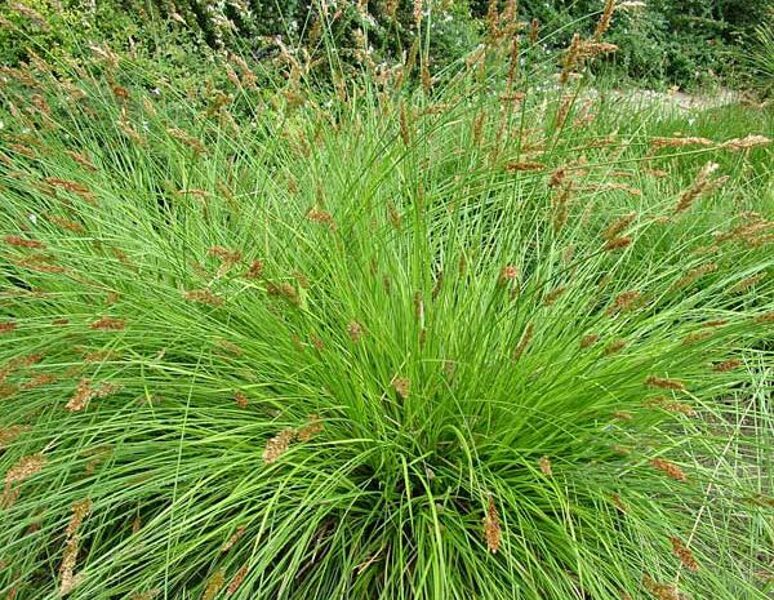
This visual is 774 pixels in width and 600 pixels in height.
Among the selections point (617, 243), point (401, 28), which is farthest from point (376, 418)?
point (401, 28)

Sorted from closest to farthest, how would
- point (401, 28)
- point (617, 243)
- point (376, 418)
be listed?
point (617, 243) < point (376, 418) < point (401, 28)

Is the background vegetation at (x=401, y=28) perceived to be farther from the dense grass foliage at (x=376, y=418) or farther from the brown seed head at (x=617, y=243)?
the brown seed head at (x=617, y=243)

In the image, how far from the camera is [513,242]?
7.01 feet

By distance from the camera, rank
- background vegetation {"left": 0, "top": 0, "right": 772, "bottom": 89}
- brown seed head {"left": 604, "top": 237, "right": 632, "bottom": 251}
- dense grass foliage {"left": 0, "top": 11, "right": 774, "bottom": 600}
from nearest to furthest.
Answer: brown seed head {"left": 604, "top": 237, "right": 632, "bottom": 251}, dense grass foliage {"left": 0, "top": 11, "right": 774, "bottom": 600}, background vegetation {"left": 0, "top": 0, "right": 772, "bottom": 89}

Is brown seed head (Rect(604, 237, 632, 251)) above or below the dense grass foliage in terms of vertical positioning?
above

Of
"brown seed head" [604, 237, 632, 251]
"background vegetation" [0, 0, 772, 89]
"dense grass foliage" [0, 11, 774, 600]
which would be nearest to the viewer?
"brown seed head" [604, 237, 632, 251]

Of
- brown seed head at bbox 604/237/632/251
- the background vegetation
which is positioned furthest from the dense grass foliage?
the background vegetation

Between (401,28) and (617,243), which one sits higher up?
(617,243)

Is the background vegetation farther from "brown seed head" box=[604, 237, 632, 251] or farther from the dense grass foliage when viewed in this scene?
"brown seed head" box=[604, 237, 632, 251]

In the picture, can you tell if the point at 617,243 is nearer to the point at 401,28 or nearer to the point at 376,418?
the point at 376,418

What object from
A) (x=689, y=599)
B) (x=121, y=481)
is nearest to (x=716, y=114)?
(x=689, y=599)

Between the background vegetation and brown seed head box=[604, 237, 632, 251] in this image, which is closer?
brown seed head box=[604, 237, 632, 251]

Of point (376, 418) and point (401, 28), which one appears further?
point (401, 28)

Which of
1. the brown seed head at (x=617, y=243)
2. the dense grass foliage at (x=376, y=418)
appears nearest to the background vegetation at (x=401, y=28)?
the dense grass foliage at (x=376, y=418)
